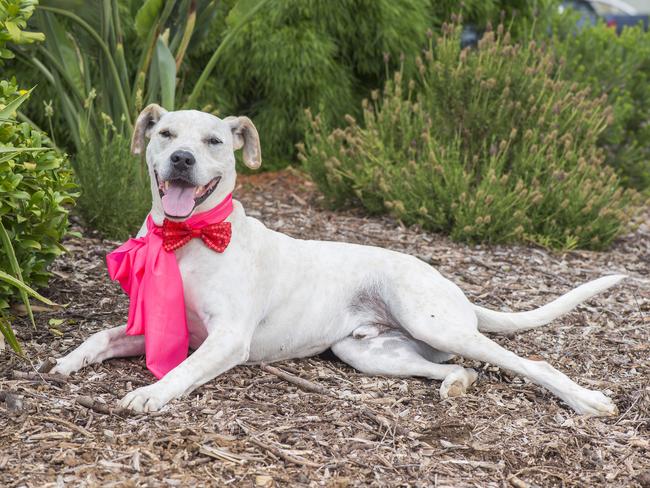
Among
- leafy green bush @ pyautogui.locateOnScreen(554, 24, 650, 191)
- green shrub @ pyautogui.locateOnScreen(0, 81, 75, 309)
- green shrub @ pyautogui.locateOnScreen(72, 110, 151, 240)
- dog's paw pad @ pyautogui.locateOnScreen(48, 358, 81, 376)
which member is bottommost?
green shrub @ pyautogui.locateOnScreen(72, 110, 151, 240)

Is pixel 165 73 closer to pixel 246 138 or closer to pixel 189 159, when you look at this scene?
pixel 246 138

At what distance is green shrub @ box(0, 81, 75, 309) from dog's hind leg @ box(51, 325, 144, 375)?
0.50 metres

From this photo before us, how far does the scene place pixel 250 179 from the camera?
323 inches

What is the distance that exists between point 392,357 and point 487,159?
324cm

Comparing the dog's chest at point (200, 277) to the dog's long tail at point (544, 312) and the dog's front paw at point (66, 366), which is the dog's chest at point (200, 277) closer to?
the dog's front paw at point (66, 366)

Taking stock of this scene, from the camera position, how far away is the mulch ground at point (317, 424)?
2.78 meters

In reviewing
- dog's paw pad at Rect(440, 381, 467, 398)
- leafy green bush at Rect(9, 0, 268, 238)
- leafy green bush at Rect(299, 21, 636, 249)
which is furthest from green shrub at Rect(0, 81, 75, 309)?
leafy green bush at Rect(299, 21, 636, 249)

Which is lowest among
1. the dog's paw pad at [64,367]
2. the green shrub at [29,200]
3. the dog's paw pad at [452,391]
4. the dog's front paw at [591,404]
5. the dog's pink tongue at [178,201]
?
the dog's paw pad at [64,367]

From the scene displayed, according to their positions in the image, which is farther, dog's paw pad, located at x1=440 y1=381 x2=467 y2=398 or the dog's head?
dog's paw pad, located at x1=440 y1=381 x2=467 y2=398

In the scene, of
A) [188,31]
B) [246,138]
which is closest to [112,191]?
[188,31]

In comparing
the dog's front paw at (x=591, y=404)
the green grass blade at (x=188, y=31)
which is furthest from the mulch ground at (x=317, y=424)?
the green grass blade at (x=188, y=31)

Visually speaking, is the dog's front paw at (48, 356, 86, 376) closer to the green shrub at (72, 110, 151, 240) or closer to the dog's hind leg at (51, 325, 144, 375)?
the dog's hind leg at (51, 325, 144, 375)

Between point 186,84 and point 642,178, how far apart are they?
180 inches

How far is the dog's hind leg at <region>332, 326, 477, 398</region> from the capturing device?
377 centimetres
